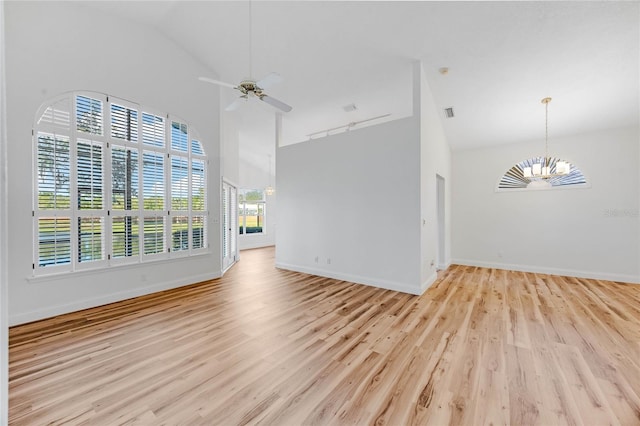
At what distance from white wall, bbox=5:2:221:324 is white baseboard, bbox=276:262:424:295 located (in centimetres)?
199

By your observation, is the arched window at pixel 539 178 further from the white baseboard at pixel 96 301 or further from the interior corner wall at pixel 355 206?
the white baseboard at pixel 96 301

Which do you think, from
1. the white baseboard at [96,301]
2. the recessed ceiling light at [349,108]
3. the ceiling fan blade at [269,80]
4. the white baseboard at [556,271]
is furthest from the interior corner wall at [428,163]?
the white baseboard at [96,301]

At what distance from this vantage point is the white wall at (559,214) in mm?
4840

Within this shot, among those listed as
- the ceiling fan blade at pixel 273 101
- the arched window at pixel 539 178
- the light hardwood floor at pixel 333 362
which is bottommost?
the light hardwood floor at pixel 333 362

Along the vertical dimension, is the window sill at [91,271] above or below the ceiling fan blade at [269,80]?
below

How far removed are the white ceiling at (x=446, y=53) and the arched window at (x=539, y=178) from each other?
2.02ft

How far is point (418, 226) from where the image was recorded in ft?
13.4

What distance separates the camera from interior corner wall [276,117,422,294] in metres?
4.19

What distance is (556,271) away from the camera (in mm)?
5379

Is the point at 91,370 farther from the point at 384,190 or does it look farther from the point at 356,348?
the point at 384,190

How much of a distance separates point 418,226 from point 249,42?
4196 mm

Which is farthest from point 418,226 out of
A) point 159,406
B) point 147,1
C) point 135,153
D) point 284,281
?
point 147,1

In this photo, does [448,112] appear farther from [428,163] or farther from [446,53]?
[446,53]

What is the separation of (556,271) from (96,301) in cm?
855
